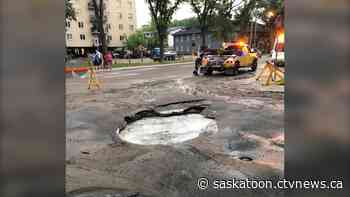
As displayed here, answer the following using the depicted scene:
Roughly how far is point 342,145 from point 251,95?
405 inches

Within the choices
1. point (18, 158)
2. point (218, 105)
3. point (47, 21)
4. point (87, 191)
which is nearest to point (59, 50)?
point (47, 21)

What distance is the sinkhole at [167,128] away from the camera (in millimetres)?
6234

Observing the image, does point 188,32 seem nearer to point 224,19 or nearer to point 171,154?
point 224,19

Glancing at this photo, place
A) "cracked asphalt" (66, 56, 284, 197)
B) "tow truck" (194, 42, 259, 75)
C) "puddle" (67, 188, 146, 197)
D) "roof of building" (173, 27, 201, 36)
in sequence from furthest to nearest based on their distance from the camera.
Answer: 1. "roof of building" (173, 27, 201, 36)
2. "tow truck" (194, 42, 259, 75)
3. "cracked asphalt" (66, 56, 284, 197)
4. "puddle" (67, 188, 146, 197)

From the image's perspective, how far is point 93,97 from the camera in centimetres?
1173

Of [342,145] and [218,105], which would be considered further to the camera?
[218,105]

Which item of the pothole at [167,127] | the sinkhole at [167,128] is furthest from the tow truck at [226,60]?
the sinkhole at [167,128]

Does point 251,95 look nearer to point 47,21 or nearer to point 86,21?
point 47,21

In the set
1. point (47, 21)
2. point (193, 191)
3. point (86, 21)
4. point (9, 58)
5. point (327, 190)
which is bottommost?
point (193, 191)

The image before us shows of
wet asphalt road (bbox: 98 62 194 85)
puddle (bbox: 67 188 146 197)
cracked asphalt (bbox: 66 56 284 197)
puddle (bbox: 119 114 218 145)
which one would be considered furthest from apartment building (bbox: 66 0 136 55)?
puddle (bbox: 67 188 146 197)

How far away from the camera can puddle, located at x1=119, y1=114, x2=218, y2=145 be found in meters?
6.21

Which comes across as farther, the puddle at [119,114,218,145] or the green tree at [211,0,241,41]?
the green tree at [211,0,241,41]

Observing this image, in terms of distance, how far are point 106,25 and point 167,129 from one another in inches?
2837

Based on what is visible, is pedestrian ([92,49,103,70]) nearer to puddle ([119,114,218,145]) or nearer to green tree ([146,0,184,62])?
green tree ([146,0,184,62])
